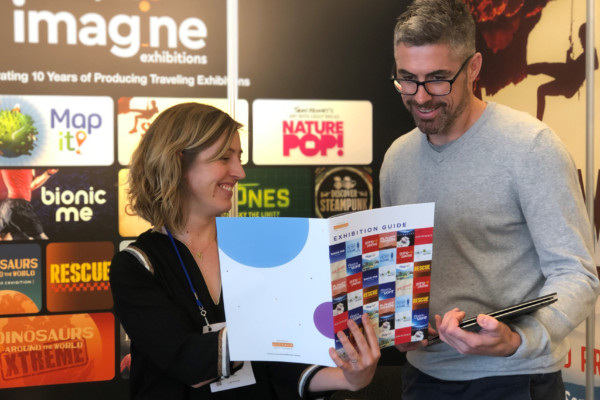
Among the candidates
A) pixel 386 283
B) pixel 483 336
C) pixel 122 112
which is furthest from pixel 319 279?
pixel 122 112

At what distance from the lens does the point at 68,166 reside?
3.67 meters

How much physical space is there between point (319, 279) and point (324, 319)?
0.10m

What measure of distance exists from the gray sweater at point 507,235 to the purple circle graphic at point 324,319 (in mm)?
430

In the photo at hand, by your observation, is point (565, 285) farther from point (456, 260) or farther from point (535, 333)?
point (456, 260)

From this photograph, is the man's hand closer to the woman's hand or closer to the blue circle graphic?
the woman's hand

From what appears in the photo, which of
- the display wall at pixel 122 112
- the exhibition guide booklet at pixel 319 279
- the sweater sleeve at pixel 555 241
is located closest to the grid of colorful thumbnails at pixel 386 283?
the exhibition guide booklet at pixel 319 279

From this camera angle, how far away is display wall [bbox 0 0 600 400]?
11.8 feet

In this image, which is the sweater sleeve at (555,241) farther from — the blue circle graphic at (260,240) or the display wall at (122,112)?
the display wall at (122,112)

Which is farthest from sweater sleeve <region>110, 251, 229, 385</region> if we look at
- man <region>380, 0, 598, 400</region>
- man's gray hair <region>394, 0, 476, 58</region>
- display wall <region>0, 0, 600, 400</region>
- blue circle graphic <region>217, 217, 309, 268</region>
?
display wall <region>0, 0, 600, 400</region>

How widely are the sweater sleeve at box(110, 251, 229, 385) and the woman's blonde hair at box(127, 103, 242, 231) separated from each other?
0.17m

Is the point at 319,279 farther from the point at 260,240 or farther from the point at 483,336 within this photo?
the point at 483,336

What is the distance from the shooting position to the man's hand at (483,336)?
152 cm

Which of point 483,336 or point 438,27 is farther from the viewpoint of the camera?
point 438,27

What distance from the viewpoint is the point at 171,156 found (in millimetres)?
1931
